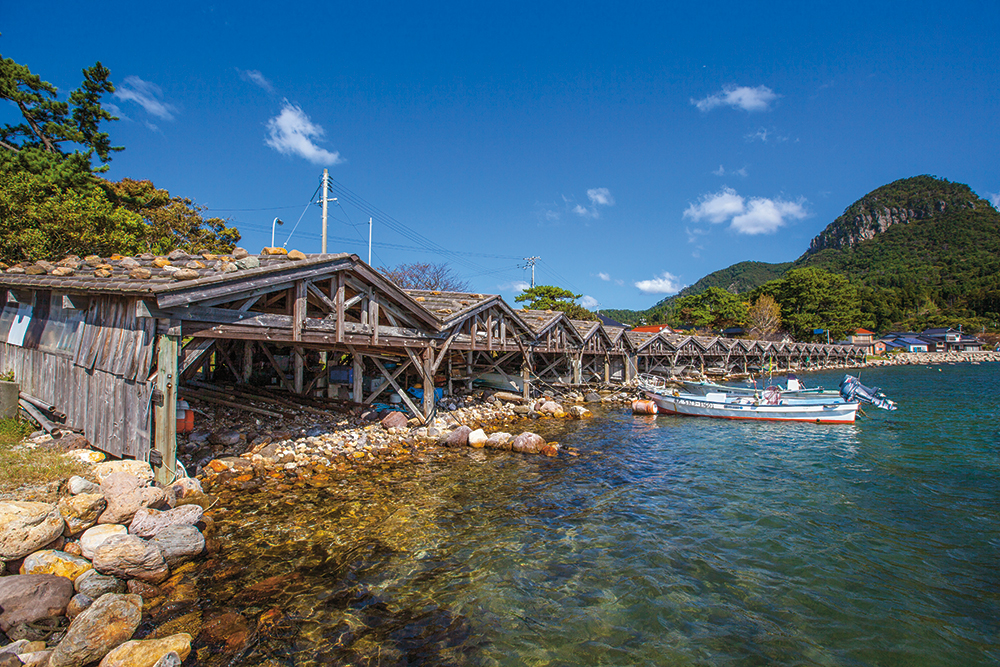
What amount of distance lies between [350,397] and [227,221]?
24812mm

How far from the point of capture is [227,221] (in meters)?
33.0

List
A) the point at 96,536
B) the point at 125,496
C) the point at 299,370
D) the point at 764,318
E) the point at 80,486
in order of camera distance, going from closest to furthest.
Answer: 1. the point at 96,536
2. the point at 125,496
3. the point at 80,486
4. the point at 299,370
5. the point at 764,318

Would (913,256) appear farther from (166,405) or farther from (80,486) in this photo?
(80,486)

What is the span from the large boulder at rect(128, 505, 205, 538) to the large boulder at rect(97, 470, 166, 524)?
0.19 metres

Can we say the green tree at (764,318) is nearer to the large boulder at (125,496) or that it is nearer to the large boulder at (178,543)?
the large boulder at (178,543)

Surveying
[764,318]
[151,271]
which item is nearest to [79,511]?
[151,271]

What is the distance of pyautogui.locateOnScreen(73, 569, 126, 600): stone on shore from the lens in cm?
512

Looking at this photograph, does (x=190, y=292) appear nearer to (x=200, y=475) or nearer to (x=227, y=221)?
(x=200, y=475)

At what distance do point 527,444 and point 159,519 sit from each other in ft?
31.0

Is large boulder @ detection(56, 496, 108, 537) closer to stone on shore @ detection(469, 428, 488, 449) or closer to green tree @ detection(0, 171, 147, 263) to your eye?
stone on shore @ detection(469, 428, 488, 449)

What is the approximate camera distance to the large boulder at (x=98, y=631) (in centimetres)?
421

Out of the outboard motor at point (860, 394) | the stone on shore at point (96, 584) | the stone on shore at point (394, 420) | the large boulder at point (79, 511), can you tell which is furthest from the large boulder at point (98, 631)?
the outboard motor at point (860, 394)

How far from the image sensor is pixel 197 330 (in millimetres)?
8539

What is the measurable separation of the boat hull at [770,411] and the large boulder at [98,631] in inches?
885
